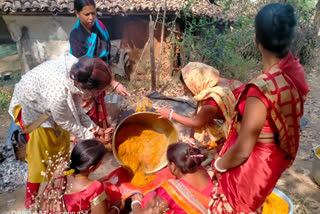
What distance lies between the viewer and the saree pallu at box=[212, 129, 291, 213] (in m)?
1.50

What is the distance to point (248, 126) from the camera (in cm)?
136

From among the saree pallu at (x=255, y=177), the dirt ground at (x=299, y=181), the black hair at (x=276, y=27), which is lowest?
the dirt ground at (x=299, y=181)

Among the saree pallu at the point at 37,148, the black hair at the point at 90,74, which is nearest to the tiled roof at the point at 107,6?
the saree pallu at the point at 37,148

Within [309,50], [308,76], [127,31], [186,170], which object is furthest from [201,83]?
[309,50]

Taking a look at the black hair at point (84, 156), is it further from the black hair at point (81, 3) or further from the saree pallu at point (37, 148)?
the black hair at point (81, 3)

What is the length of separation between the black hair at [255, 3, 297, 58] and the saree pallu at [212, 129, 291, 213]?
58 cm

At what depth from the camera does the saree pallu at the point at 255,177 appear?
150 cm

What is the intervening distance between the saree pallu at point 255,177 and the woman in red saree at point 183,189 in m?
0.31

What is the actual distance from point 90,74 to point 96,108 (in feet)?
3.94

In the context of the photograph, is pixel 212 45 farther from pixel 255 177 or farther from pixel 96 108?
pixel 255 177

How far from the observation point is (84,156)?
209 centimetres

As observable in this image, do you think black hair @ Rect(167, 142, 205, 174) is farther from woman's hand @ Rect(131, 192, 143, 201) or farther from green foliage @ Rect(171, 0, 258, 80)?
green foliage @ Rect(171, 0, 258, 80)

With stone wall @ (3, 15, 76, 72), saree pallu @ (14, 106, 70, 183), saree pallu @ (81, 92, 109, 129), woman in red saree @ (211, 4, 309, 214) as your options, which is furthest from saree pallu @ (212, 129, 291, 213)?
stone wall @ (3, 15, 76, 72)

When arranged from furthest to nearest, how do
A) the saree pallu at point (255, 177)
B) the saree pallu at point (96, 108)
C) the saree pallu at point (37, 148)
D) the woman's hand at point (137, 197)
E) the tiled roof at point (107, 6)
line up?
the tiled roof at point (107, 6) < the saree pallu at point (96, 108) < the woman's hand at point (137, 197) < the saree pallu at point (37, 148) < the saree pallu at point (255, 177)
